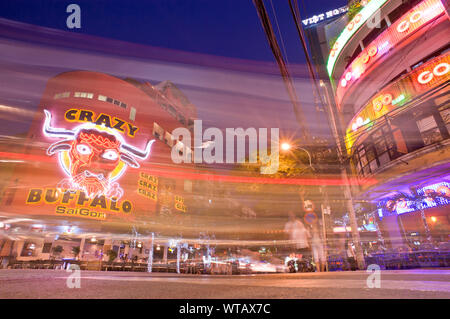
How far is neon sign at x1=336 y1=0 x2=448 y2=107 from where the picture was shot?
1379 cm

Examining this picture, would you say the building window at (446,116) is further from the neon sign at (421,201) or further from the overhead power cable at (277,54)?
the overhead power cable at (277,54)

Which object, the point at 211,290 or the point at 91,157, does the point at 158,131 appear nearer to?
the point at 91,157

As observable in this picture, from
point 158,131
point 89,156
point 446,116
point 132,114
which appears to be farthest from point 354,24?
point 89,156

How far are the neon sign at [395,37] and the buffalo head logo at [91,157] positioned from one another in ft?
70.5

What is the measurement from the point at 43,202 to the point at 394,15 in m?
30.6

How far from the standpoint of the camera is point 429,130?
41.9 ft

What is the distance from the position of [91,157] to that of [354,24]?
25.3 meters

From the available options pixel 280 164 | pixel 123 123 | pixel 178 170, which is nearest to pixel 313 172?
pixel 280 164

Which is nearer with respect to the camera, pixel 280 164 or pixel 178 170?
pixel 280 164

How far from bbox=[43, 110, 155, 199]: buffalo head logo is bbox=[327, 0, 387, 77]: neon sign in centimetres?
2170

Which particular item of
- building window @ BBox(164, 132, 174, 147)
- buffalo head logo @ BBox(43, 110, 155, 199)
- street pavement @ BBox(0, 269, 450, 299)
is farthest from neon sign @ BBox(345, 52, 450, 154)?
building window @ BBox(164, 132, 174, 147)

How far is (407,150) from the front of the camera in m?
13.5
